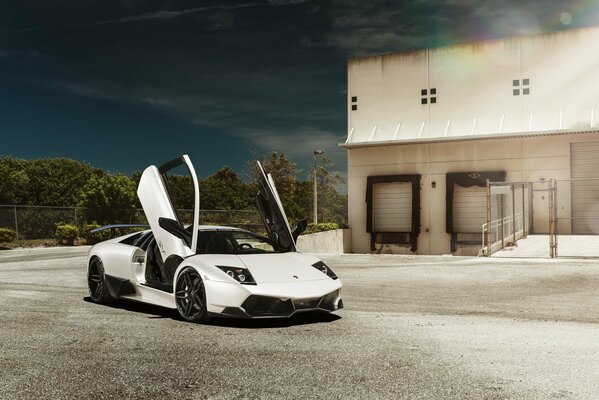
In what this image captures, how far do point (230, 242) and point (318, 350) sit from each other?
272cm

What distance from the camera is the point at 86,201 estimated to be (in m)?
36.7

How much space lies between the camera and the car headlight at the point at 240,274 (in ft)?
23.6

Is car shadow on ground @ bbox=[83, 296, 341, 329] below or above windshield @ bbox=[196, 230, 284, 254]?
below

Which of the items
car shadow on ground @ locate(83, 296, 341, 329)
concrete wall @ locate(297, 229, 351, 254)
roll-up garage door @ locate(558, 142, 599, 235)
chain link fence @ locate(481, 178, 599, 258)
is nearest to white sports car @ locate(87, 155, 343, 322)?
car shadow on ground @ locate(83, 296, 341, 329)

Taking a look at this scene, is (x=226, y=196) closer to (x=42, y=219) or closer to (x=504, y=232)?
(x=42, y=219)

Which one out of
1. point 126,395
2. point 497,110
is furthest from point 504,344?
point 497,110

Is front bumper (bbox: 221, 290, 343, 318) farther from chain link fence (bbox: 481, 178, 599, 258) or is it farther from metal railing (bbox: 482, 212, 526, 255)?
chain link fence (bbox: 481, 178, 599, 258)

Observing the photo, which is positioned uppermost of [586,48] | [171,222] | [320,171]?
[586,48]

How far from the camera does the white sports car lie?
23.6 ft

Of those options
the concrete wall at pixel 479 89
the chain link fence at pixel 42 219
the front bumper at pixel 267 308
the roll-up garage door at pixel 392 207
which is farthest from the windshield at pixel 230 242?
the roll-up garage door at pixel 392 207

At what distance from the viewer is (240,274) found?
287 inches

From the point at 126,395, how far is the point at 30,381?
954 millimetres

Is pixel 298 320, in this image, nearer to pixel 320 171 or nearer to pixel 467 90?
pixel 467 90

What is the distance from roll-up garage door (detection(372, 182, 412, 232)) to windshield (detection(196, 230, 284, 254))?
2477 centimetres
